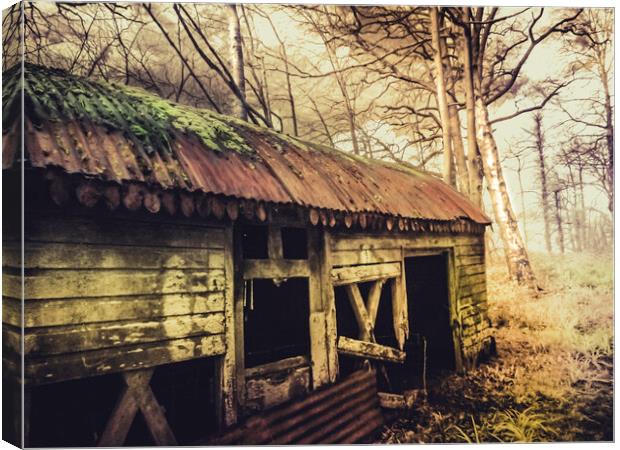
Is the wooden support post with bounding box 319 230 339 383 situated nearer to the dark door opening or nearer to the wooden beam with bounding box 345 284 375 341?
the wooden beam with bounding box 345 284 375 341

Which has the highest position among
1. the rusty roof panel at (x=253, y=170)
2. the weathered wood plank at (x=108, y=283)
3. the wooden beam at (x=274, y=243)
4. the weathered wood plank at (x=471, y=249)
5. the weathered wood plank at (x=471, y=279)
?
the rusty roof panel at (x=253, y=170)

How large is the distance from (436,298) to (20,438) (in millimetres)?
6454

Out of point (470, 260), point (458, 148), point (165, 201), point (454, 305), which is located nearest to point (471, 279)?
point (470, 260)

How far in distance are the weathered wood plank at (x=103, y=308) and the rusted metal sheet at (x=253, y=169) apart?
43.3 inches

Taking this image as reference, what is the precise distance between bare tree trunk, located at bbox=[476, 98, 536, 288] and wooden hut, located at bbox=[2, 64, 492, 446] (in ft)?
8.41

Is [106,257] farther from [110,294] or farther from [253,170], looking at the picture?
[253,170]

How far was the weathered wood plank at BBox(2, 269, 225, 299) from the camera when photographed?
10.3 ft

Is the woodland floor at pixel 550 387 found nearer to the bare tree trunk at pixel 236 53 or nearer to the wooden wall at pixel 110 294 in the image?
the wooden wall at pixel 110 294

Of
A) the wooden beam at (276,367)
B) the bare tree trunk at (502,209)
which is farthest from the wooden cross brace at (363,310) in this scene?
the bare tree trunk at (502,209)

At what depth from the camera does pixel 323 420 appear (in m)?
4.74

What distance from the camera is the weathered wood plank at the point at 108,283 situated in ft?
10.3

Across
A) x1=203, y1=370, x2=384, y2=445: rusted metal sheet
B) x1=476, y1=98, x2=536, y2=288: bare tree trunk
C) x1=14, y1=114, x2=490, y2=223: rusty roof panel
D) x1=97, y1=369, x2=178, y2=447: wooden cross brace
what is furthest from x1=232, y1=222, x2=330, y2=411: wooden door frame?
x1=476, y1=98, x2=536, y2=288: bare tree trunk

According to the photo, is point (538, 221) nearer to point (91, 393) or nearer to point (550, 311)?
point (550, 311)

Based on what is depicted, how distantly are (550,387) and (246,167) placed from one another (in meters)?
5.20
